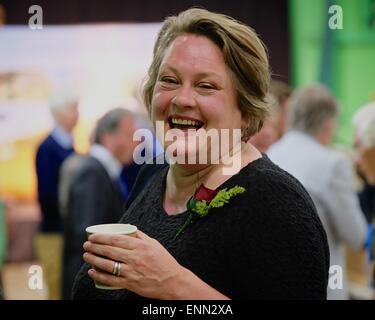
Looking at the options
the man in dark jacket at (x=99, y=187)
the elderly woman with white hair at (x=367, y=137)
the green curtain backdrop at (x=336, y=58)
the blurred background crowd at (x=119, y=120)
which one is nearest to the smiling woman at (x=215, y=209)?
the blurred background crowd at (x=119, y=120)

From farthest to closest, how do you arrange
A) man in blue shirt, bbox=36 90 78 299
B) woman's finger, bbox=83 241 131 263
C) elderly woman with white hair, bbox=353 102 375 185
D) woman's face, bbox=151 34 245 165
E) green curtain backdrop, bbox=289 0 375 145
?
green curtain backdrop, bbox=289 0 375 145
man in blue shirt, bbox=36 90 78 299
elderly woman with white hair, bbox=353 102 375 185
woman's face, bbox=151 34 245 165
woman's finger, bbox=83 241 131 263

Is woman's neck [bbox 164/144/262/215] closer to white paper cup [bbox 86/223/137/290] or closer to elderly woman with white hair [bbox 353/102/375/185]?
white paper cup [bbox 86/223/137/290]

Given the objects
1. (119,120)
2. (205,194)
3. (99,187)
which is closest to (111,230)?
(205,194)

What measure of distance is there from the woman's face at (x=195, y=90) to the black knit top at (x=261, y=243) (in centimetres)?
9

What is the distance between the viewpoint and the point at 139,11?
400 cm

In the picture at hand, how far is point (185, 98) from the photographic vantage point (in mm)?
1003

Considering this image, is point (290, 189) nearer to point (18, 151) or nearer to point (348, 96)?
point (348, 96)

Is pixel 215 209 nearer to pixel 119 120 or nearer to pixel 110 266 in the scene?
pixel 110 266

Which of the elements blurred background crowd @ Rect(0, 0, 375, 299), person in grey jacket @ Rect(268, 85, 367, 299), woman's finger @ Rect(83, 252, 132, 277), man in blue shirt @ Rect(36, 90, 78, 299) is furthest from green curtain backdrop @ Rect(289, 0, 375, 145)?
woman's finger @ Rect(83, 252, 132, 277)

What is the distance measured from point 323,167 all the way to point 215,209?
1.01m

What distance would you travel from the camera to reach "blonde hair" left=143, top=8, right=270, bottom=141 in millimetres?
1000

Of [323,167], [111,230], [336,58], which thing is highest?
[336,58]

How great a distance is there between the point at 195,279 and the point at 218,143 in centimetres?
22
